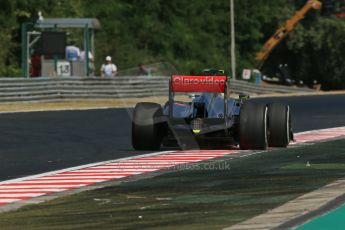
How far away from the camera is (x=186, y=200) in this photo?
1179 cm

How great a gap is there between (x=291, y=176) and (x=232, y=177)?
71 centimetres

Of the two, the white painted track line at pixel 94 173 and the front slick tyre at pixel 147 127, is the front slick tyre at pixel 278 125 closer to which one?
the white painted track line at pixel 94 173

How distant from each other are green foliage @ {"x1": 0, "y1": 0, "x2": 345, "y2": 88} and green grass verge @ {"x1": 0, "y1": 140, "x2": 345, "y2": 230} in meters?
36.8

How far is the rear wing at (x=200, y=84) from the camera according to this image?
18.2m

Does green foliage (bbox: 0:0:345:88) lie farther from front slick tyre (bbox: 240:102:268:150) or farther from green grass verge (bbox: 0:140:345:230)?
green grass verge (bbox: 0:140:345:230)

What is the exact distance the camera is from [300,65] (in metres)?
73.7

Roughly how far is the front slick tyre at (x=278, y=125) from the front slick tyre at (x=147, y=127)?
179 centimetres

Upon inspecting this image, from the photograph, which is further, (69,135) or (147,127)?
(69,135)

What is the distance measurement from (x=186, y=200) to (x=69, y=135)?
40.2ft

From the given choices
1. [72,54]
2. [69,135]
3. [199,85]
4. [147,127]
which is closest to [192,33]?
[72,54]

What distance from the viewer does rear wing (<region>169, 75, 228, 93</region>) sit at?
1825cm

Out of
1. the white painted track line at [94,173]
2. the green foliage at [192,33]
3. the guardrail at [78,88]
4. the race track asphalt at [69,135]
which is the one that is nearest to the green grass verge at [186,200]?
the white painted track line at [94,173]

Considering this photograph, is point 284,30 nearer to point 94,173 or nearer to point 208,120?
point 208,120

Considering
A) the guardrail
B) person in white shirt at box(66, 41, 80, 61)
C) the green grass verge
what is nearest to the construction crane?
the guardrail
